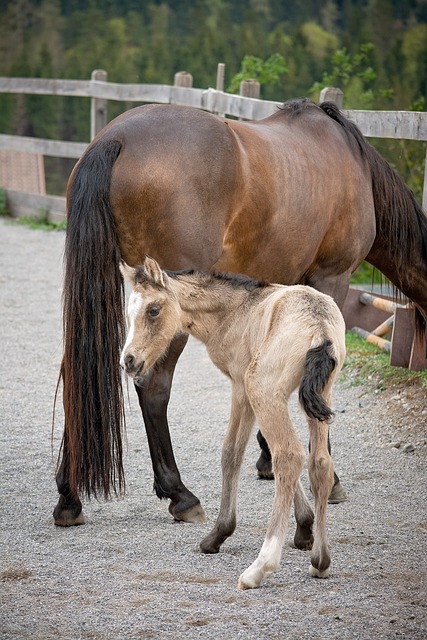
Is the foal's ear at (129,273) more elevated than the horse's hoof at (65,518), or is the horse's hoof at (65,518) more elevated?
the foal's ear at (129,273)

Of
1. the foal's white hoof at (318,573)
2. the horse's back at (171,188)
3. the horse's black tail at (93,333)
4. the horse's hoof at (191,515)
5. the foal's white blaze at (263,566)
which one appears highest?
the horse's back at (171,188)

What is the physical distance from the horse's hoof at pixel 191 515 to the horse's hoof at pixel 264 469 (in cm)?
76

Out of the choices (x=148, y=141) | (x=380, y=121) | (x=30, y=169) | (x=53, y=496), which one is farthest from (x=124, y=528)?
(x=30, y=169)

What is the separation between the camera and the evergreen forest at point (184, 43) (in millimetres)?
22984

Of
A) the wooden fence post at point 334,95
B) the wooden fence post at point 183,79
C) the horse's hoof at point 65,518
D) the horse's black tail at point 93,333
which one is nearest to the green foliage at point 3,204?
the wooden fence post at point 183,79

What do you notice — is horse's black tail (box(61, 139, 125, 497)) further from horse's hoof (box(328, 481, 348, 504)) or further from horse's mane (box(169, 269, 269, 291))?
horse's hoof (box(328, 481, 348, 504))

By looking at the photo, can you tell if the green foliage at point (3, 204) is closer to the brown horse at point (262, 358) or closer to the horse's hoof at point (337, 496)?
the horse's hoof at point (337, 496)

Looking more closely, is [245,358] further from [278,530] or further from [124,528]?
[124,528]

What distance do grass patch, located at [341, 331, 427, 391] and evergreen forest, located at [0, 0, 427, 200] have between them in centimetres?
1012

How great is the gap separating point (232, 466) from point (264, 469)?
1141 millimetres

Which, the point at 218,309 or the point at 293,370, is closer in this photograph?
the point at 293,370

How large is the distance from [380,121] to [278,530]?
4.13 meters

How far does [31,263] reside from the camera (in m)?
10.5

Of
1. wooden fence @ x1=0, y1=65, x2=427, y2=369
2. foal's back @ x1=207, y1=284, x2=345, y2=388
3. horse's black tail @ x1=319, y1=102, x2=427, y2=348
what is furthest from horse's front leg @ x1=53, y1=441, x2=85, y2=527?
wooden fence @ x1=0, y1=65, x2=427, y2=369
